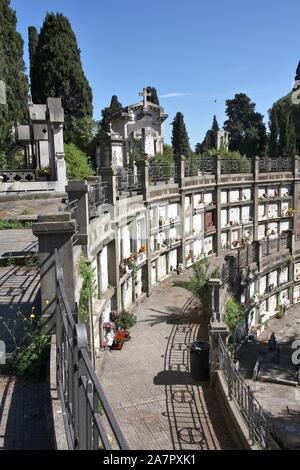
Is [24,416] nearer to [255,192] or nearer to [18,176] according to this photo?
[18,176]

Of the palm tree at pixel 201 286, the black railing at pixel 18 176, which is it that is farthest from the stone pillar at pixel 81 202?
the black railing at pixel 18 176

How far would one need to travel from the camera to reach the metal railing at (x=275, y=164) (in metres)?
36.2

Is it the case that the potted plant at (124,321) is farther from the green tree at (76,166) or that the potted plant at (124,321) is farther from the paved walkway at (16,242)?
the green tree at (76,166)

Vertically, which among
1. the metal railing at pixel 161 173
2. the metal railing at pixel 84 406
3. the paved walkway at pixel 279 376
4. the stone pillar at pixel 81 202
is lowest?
the paved walkway at pixel 279 376

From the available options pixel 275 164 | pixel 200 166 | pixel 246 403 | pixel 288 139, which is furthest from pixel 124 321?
pixel 288 139

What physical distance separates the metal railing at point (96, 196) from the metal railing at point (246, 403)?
5.62 meters

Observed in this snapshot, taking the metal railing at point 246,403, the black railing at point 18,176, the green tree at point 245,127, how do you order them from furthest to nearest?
the green tree at point 245,127 → the black railing at point 18,176 → the metal railing at point 246,403

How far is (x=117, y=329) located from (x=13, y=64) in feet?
103

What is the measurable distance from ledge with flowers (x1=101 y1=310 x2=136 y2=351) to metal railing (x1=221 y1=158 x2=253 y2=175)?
17.9 meters

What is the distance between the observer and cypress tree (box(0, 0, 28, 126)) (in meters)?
37.2

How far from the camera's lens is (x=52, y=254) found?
833cm

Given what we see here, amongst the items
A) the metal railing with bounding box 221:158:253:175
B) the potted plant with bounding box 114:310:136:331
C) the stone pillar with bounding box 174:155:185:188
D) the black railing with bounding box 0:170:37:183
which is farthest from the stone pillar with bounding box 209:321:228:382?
the metal railing with bounding box 221:158:253:175
